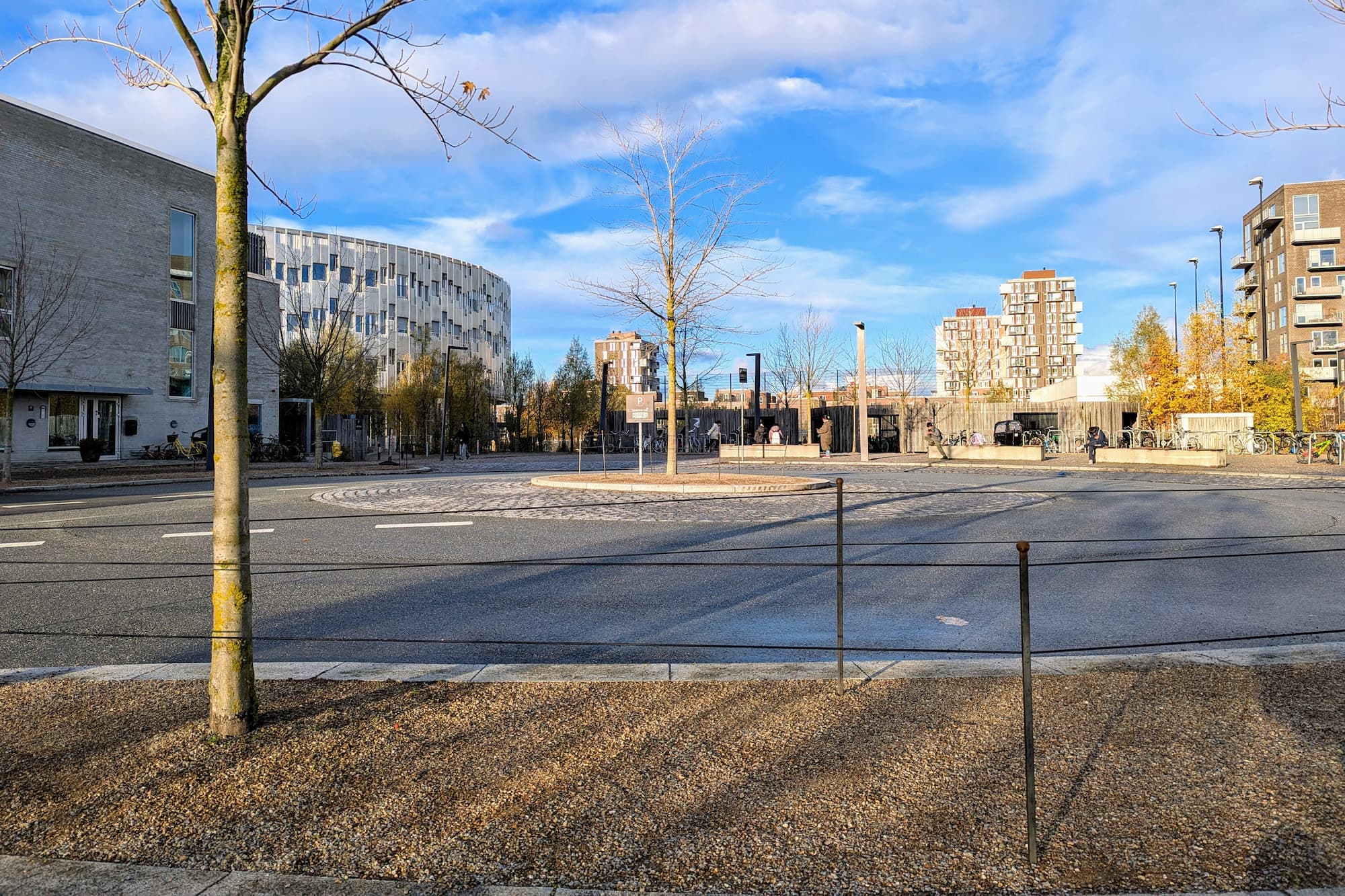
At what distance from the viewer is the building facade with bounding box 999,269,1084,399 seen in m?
150

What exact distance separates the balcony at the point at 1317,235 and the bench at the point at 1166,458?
56.5m

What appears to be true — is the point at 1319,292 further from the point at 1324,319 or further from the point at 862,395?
the point at 862,395

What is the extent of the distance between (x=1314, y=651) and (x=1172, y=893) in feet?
11.7

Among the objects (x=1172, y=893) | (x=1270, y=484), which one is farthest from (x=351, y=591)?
(x=1270, y=484)

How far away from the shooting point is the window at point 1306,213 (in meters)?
72.6

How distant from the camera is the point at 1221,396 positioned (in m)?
42.1

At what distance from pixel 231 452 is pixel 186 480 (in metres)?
23.0

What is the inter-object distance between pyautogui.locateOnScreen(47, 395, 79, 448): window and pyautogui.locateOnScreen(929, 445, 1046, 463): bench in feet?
110

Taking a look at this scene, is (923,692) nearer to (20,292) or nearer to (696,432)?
(20,292)

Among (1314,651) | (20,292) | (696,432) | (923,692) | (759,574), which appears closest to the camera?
(923,692)

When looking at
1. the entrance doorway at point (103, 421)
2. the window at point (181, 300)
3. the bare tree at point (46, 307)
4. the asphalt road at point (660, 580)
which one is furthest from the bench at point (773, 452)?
the entrance doorway at point (103, 421)

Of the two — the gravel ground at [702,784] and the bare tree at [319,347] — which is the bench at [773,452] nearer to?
the bare tree at [319,347]

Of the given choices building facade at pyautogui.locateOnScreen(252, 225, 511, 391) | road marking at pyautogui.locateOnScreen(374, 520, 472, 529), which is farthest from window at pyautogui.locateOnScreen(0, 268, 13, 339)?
building facade at pyautogui.locateOnScreen(252, 225, 511, 391)

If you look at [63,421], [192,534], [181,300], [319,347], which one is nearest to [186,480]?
[319,347]
